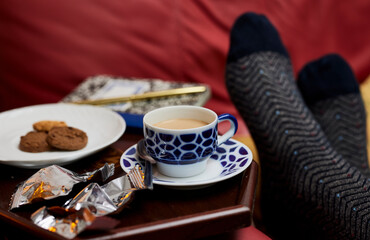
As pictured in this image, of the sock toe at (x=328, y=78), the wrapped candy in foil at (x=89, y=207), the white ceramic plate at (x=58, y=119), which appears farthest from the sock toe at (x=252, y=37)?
the wrapped candy in foil at (x=89, y=207)

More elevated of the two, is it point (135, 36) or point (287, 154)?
point (135, 36)

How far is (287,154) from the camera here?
662mm

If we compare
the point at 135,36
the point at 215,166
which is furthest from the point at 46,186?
the point at 135,36

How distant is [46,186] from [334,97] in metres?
0.80

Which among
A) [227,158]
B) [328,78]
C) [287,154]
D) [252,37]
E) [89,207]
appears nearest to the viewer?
[89,207]

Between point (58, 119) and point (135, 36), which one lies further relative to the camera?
point (135, 36)

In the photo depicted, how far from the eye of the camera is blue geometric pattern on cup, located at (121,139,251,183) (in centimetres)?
41

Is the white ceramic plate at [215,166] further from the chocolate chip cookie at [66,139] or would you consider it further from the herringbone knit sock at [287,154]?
the herringbone knit sock at [287,154]

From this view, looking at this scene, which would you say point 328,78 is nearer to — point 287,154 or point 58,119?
point 287,154

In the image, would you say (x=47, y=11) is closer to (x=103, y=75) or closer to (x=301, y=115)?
(x=103, y=75)

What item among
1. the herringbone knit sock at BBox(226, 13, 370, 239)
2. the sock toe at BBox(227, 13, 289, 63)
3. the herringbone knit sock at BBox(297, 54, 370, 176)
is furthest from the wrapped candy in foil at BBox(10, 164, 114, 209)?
the herringbone knit sock at BBox(297, 54, 370, 176)

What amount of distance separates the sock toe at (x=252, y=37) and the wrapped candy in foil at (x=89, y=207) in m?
0.53

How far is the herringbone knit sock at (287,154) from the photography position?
0.56 metres

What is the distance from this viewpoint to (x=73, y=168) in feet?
1.46
